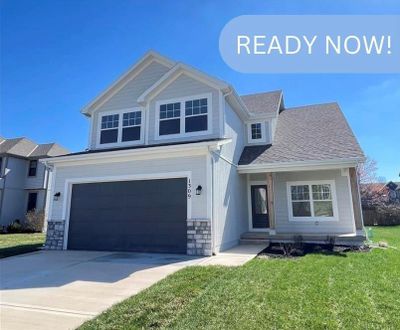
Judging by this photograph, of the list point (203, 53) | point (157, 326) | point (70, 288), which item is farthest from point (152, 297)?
point (203, 53)

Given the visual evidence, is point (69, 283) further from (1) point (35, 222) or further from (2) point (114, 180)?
(1) point (35, 222)

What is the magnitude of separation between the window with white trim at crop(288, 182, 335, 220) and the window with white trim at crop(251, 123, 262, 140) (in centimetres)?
312

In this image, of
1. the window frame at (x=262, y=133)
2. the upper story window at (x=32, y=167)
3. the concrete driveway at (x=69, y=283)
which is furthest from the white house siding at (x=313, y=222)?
the upper story window at (x=32, y=167)

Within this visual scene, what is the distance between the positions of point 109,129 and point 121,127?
0.65 metres

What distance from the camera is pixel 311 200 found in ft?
40.9

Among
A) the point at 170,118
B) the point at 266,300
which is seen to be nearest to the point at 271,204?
the point at 170,118

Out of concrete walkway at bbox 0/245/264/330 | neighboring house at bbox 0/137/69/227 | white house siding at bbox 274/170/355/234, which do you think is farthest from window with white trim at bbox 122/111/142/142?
neighboring house at bbox 0/137/69/227

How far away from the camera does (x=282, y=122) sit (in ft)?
52.9

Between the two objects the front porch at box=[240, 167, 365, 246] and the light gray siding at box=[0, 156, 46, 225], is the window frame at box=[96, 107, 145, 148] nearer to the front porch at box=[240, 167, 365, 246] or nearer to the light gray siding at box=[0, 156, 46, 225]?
the front porch at box=[240, 167, 365, 246]

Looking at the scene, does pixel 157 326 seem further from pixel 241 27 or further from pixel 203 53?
pixel 203 53

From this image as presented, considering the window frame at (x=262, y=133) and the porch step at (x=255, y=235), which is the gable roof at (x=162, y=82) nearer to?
the window frame at (x=262, y=133)

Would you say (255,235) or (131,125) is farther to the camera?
(131,125)

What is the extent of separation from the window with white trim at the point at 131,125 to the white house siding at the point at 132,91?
1.44 ft

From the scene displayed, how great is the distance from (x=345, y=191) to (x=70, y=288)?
35.9ft
